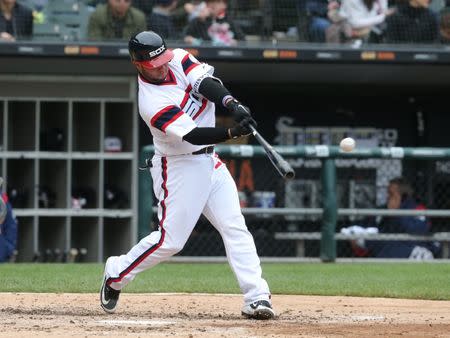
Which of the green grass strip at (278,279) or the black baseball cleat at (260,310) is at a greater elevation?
the black baseball cleat at (260,310)

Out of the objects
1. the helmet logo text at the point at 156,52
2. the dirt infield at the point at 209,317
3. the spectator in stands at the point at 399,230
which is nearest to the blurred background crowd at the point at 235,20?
the spectator in stands at the point at 399,230

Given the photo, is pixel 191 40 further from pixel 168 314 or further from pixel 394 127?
pixel 168 314

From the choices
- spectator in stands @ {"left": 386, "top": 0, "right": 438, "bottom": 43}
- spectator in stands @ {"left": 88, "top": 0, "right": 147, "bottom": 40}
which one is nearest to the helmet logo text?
spectator in stands @ {"left": 88, "top": 0, "right": 147, "bottom": 40}

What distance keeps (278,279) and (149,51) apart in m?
3.39

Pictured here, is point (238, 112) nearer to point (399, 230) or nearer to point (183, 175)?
point (183, 175)

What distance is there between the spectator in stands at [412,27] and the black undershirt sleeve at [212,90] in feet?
23.0

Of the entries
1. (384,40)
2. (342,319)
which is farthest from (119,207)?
(342,319)

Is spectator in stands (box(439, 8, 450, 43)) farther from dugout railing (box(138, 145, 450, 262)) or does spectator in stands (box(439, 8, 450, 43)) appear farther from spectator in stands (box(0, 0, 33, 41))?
spectator in stands (box(0, 0, 33, 41))

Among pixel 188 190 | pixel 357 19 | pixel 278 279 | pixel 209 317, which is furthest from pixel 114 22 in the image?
pixel 209 317

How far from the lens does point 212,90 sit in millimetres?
5695

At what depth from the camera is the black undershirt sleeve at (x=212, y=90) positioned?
18.6 ft

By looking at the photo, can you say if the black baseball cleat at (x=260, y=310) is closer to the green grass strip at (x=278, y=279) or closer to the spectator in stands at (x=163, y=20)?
the green grass strip at (x=278, y=279)

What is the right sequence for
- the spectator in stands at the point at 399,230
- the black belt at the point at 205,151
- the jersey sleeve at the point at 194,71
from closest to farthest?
the jersey sleeve at the point at 194,71
the black belt at the point at 205,151
the spectator in stands at the point at 399,230

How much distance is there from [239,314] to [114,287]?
2.35 feet
